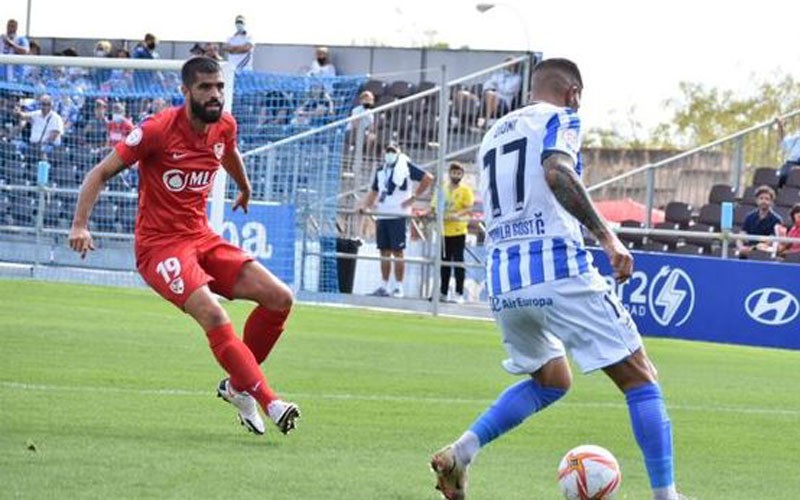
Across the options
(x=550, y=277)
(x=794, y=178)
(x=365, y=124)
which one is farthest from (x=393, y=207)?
(x=550, y=277)

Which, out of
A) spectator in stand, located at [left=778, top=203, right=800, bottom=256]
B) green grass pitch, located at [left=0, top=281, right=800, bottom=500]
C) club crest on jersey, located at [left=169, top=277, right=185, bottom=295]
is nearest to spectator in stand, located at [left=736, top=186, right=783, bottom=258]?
spectator in stand, located at [left=778, top=203, right=800, bottom=256]

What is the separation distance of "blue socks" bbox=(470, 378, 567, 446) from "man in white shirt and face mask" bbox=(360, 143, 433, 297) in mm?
19459

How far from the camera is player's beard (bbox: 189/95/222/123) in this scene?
11.4 metres

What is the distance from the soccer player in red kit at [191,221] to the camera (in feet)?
36.4

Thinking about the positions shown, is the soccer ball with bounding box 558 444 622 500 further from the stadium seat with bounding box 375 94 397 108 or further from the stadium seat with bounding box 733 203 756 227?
the stadium seat with bounding box 375 94 397 108

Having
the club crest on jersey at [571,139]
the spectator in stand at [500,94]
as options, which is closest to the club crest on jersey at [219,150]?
the club crest on jersey at [571,139]

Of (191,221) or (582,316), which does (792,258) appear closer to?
(191,221)

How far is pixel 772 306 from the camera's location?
23953 millimetres

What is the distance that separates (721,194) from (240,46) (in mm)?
9359

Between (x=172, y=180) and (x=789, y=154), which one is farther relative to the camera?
(x=789, y=154)

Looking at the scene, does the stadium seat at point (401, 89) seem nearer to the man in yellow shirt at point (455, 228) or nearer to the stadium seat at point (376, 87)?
the stadium seat at point (376, 87)

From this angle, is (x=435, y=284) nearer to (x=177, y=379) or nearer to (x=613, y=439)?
(x=177, y=379)

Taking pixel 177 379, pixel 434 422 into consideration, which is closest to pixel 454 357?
pixel 177 379

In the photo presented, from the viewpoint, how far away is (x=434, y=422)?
12453 mm
